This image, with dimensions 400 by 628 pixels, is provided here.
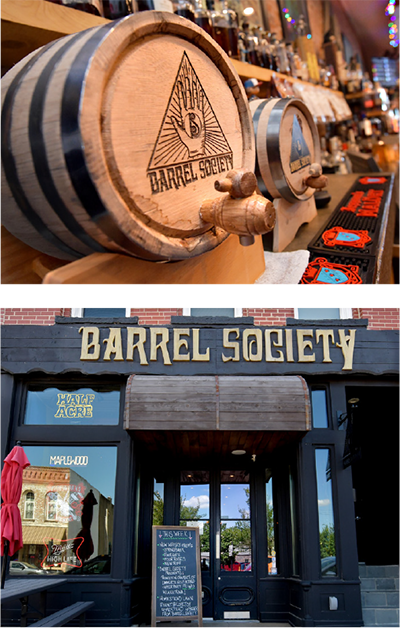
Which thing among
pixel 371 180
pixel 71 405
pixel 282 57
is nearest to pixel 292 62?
pixel 282 57

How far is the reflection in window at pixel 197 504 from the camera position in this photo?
580 centimetres

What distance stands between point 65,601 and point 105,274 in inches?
180

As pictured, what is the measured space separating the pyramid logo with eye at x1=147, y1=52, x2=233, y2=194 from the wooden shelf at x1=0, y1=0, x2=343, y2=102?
59 cm

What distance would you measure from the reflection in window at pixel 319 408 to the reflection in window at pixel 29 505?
306 centimetres

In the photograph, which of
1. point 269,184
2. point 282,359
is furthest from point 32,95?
point 282,359

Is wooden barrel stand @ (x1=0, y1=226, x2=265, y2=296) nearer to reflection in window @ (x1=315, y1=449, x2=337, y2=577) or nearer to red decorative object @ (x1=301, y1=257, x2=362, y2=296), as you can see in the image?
red decorative object @ (x1=301, y1=257, x2=362, y2=296)

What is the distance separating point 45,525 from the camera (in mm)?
4902

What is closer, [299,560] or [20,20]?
[20,20]

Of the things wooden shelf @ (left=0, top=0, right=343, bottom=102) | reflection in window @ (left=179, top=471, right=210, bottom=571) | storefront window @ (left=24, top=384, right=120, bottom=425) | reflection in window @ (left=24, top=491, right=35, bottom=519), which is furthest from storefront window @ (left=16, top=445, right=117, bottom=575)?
wooden shelf @ (left=0, top=0, right=343, bottom=102)

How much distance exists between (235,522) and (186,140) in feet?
17.7

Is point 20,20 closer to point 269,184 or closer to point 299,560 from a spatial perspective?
point 269,184

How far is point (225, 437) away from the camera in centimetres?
483

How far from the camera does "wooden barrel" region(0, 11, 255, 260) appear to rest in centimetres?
107

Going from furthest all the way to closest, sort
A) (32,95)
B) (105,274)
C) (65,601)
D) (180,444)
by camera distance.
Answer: (180,444), (65,601), (105,274), (32,95)
